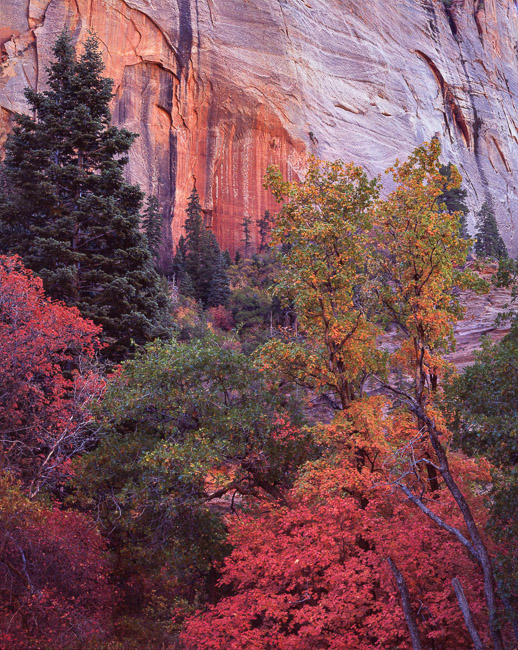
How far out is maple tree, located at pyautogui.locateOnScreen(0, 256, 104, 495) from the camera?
14.9 metres

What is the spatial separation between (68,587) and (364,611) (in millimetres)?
6511

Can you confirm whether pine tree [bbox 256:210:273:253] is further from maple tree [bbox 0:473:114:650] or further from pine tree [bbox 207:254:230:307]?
maple tree [bbox 0:473:114:650]

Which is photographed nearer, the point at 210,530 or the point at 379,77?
the point at 210,530

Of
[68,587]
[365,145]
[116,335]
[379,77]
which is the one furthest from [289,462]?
[379,77]

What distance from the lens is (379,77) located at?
2869 inches

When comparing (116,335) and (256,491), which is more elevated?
(116,335)

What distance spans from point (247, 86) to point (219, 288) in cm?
2469

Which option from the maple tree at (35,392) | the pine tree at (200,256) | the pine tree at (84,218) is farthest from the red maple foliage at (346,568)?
the pine tree at (200,256)

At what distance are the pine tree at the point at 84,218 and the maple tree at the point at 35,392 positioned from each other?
4.50 m

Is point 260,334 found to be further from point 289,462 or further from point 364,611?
point 364,611

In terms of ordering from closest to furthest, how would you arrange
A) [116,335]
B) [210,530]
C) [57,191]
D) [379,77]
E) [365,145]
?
[210,530]
[116,335]
[57,191]
[365,145]
[379,77]

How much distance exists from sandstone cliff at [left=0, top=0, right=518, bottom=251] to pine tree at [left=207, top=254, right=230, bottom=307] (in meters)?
10.4

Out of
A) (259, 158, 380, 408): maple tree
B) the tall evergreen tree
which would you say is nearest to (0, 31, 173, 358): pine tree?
(259, 158, 380, 408): maple tree

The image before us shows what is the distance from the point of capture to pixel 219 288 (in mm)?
50031
